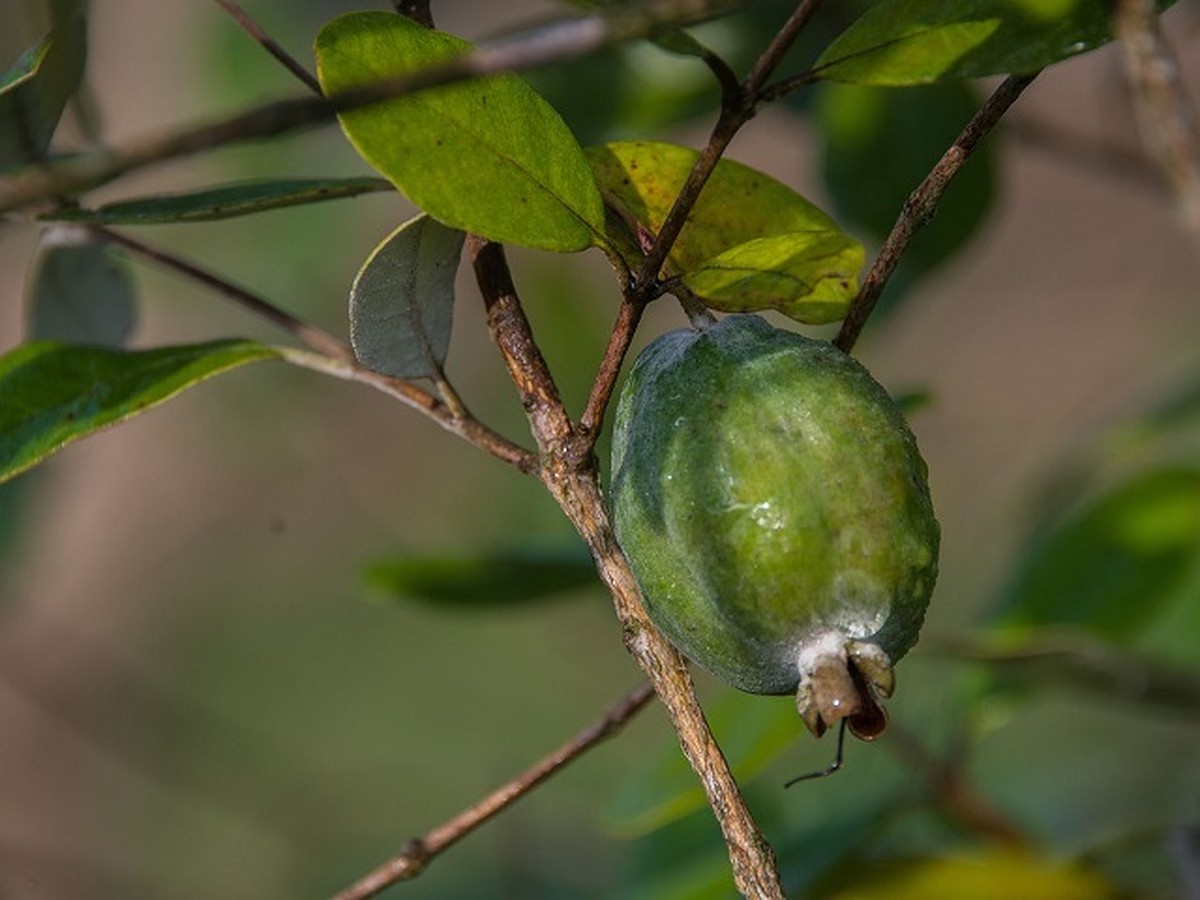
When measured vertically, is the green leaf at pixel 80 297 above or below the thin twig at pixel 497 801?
above

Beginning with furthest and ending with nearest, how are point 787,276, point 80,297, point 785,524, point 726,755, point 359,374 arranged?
point 726,755 < point 80,297 < point 359,374 < point 787,276 < point 785,524

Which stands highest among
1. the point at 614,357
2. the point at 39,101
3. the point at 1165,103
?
the point at 39,101

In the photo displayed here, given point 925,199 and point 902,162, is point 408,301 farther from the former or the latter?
point 902,162

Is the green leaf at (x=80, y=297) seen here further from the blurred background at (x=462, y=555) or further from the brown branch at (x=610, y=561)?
the brown branch at (x=610, y=561)

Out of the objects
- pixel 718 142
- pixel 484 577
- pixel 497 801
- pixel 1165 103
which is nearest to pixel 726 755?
pixel 484 577

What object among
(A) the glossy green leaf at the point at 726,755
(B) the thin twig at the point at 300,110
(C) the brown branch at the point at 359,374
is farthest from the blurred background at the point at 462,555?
(B) the thin twig at the point at 300,110

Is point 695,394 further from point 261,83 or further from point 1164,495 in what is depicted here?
point 261,83

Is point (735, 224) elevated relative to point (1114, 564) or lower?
lower
